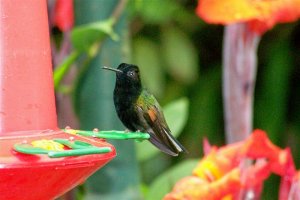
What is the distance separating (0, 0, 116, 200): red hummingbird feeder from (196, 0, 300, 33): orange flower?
2.16 feet

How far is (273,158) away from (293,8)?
0.37m

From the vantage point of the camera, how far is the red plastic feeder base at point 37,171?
3.11ft

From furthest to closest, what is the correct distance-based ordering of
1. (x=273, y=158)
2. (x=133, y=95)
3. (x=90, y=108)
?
(x=90, y=108) → (x=273, y=158) → (x=133, y=95)

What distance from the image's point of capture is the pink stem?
180 cm

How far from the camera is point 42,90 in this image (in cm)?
114

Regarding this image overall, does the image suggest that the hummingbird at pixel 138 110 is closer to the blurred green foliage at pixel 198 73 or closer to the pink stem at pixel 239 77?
the pink stem at pixel 239 77

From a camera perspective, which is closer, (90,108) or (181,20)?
(90,108)

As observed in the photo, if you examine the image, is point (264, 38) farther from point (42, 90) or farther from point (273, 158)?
point (42, 90)

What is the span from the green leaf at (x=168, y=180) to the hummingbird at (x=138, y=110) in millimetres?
545

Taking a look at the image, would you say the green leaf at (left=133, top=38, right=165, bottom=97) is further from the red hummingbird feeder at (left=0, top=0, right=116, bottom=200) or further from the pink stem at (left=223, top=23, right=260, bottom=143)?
the red hummingbird feeder at (left=0, top=0, right=116, bottom=200)

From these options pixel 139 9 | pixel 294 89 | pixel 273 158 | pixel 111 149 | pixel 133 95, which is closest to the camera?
pixel 111 149

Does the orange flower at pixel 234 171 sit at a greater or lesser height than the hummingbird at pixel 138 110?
lesser

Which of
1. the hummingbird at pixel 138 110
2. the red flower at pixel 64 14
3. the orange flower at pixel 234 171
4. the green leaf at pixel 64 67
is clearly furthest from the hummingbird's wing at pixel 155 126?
the red flower at pixel 64 14

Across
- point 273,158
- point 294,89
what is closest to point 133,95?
point 273,158
